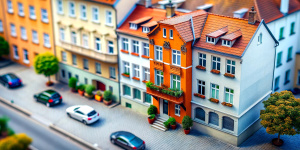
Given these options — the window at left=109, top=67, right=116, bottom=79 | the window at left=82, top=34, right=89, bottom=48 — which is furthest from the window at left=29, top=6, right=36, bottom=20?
the window at left=109, top=67, right=116, bottom=79

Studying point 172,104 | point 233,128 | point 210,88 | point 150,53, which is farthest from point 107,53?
point 233,128

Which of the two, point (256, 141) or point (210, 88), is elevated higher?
point (210, 88)

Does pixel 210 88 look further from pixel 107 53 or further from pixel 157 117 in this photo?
pixel 107 53

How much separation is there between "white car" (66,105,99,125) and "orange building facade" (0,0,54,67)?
1593cm

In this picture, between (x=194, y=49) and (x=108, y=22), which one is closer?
(x=194, y=49)

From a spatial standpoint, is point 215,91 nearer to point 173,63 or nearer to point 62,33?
point 173,63

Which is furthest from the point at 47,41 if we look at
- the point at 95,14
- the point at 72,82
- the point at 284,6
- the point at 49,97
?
the point at 284,6

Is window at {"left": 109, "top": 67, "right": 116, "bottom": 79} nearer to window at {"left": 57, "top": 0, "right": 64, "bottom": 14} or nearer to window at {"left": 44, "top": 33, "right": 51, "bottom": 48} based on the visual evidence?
window at {"left": 57, "top": 0, "right": 64, "bottom": 14}

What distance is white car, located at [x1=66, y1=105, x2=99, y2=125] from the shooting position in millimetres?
48219

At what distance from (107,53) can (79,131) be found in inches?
462

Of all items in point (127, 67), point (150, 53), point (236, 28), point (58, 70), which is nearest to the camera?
point (236, 28)

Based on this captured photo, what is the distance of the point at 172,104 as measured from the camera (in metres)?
46.5

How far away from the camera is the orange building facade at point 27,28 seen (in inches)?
2399

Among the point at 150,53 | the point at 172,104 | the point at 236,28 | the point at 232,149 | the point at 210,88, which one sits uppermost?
the point at 236,28
